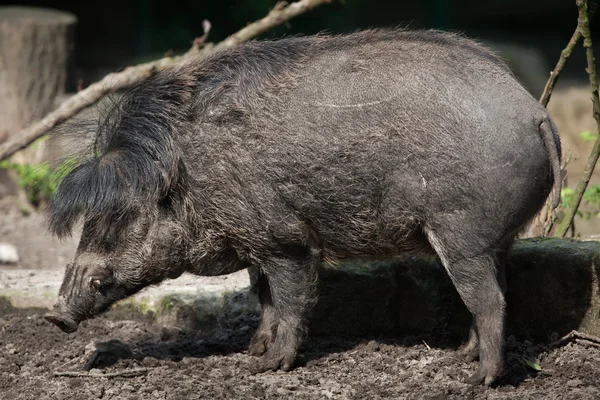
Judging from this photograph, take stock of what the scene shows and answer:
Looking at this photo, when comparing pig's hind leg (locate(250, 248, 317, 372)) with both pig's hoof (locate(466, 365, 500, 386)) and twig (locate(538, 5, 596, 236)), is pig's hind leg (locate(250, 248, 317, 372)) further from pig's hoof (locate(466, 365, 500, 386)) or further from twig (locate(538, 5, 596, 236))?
twig (locate(538, 5, 596, 236))

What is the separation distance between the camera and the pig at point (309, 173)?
416 cm

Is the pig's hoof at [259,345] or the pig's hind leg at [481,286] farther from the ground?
the pig's hind leg at [481,286]

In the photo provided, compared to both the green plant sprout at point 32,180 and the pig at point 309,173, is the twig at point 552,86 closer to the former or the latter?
the pig at point 309,173

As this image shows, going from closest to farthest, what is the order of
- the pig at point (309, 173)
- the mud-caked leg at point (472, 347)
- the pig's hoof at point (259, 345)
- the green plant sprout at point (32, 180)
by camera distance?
1. the pig at point (309, 173)
2. the mud-caked leg at point (472, 347)
3. the pig's hoof at point (259, 345)
4. the green plant sprout at point (32, 180)

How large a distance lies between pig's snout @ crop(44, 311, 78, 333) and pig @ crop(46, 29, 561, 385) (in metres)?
0.01

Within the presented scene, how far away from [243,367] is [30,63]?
6054mm

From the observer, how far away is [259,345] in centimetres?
490

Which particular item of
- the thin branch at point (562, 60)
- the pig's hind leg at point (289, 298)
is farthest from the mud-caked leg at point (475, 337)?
the thin branch at point (562, 60)

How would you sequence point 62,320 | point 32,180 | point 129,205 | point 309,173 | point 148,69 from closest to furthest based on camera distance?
point 309,173, point 129,205, point 62,320, point 148,69, point 32,180

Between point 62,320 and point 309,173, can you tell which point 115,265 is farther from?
point 309,173

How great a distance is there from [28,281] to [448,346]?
Result: 108 inches

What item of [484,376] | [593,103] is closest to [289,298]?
[484,376]

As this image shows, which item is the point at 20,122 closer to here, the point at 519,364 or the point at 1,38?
the point at 1,38

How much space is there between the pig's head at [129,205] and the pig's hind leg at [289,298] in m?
0.50
